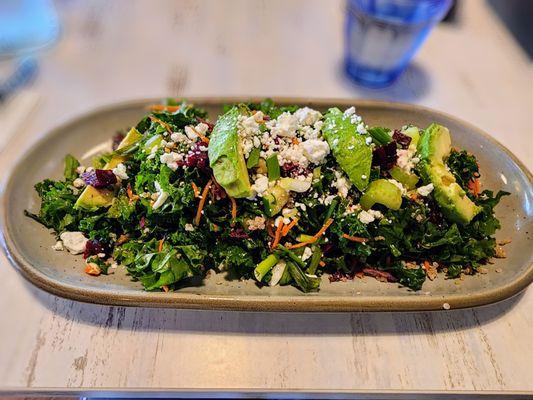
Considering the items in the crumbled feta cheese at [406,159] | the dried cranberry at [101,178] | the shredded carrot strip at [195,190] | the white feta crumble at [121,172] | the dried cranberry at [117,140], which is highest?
the crumbled feta cheese at [406,159]

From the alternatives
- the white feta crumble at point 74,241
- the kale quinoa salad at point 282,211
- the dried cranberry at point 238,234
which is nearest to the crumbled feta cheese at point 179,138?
the kale quinoa salad at point 282,211

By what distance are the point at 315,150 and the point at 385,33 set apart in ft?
3.89

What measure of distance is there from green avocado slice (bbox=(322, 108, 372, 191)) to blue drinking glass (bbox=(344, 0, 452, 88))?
106 centimetres

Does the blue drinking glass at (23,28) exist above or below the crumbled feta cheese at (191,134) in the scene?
below

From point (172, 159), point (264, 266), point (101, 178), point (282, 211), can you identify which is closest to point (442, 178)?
point (282, 211)

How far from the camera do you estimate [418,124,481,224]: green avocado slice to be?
1504 mm

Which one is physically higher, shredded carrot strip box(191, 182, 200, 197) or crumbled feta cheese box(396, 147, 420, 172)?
crumbled feta cheese box(396, 147, 420, 172)

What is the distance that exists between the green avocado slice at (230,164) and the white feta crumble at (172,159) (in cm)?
12

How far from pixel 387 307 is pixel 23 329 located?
118 cm

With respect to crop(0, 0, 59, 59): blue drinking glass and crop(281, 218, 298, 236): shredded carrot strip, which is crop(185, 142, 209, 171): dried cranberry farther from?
crop(0, 0, 59, 59): blue drinking glass

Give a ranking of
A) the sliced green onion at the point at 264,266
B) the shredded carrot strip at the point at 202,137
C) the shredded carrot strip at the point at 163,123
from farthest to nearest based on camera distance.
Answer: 1. the shredded carrot strip at the point at 163,123
2. the shredded carrot strip at the point at 202,137
3. the sliced green onion at the point at 264,266

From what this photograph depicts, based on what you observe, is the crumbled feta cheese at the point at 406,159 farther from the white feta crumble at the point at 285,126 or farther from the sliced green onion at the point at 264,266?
the sliced green onion at the point at 264,266

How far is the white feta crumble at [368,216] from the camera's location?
145cm

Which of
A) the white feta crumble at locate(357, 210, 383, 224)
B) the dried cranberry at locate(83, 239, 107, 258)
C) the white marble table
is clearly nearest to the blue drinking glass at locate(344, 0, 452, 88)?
the white marble table
